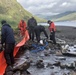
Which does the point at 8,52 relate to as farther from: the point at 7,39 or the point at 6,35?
the point at 6,35

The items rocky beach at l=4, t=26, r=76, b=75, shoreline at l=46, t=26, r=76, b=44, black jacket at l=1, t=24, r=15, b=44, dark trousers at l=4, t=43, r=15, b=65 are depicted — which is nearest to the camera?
black jacket at l=1, t=24, r=15, b=44

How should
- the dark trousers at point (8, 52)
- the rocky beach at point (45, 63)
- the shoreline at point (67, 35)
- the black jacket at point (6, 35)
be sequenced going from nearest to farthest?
1. the black jacket at point (6, 35)
2. the dark trousers at point (8, 52)
3. the rocky beach at point (45, 63)
4. the shoreline at point (67, 35)

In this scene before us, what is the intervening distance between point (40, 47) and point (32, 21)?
340 cm

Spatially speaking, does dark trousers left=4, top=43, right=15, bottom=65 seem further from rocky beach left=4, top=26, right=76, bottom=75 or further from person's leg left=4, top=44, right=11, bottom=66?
rocky beach left=4, top=26, right=76, bottom=75

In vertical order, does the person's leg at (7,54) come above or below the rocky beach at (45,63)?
above

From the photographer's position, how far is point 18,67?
12961 mm

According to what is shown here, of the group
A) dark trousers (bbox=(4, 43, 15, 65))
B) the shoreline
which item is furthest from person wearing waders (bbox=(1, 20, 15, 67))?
the shoreline

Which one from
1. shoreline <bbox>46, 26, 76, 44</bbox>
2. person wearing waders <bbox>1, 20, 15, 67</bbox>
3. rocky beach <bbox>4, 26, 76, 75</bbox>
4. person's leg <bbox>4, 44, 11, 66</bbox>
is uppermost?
person wearing waders <bbox>1, 20, 15, 67</bbox>

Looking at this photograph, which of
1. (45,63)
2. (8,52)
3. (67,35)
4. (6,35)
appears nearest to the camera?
(6,35)

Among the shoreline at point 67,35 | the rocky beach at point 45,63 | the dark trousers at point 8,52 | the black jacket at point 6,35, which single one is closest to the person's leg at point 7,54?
the dark trousers at point 8,52

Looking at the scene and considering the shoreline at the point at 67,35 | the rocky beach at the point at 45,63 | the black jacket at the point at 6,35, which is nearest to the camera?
the black jacket at the point at 6,35

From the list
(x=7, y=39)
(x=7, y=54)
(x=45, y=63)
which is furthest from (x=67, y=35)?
(x=7, y=39)

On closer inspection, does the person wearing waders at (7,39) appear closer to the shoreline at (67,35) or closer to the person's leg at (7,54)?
the person's leg at (7,54)

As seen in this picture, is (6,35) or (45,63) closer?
(6,35)
